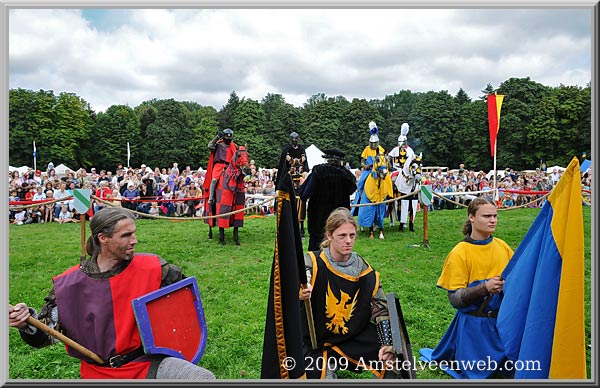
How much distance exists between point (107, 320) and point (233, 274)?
4.40 meters

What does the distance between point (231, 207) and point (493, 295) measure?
6.25 metres

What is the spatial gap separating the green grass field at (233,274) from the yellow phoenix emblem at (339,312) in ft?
3.95

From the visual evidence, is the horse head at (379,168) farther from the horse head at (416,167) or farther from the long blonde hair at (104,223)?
the long blonde hair at (104,223)

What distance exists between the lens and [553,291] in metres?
2.81

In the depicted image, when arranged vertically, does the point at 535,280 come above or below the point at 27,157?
below

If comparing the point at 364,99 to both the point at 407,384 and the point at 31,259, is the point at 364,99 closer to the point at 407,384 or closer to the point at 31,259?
the point at 31,259

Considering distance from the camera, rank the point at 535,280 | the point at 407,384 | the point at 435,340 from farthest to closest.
A: 1. the point at 435,340
2. the point at 535,280
3. the point at 407,384

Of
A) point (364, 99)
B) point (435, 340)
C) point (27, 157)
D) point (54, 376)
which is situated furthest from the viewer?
point (364, 99)

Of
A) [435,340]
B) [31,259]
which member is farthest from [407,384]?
[31,259]

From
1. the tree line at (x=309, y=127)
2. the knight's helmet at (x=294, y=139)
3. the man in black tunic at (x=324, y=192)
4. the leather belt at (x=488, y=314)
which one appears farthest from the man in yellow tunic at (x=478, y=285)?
the tree line at (x=309, y=127)

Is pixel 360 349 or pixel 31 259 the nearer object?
pixel 360 349

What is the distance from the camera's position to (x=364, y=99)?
41.9 m

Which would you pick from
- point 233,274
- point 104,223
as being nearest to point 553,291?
point 104,223

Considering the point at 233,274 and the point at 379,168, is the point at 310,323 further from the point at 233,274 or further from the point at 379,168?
the point at 379,168
